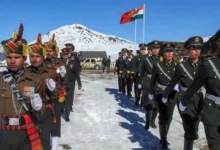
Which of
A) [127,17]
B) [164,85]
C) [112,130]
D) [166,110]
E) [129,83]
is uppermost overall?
[127,17]

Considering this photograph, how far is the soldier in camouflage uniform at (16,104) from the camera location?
3605mm

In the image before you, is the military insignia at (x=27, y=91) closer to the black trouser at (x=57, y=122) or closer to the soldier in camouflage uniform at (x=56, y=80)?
the soldier in camouflage uniform at (x=56, y=80)

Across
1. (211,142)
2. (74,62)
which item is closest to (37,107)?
(211,142)

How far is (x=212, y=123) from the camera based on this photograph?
4180 mm

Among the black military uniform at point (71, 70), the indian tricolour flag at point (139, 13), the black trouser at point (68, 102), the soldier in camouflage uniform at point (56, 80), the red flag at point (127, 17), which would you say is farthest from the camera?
the red flag at point (127, 17)

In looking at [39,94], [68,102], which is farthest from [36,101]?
[68,102]

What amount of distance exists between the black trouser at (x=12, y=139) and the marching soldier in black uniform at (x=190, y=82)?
2.98m

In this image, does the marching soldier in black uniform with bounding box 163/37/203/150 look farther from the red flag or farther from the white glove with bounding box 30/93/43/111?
the red flag

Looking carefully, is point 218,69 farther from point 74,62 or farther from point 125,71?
point 125,71

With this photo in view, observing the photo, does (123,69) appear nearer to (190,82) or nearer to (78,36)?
(190,82)

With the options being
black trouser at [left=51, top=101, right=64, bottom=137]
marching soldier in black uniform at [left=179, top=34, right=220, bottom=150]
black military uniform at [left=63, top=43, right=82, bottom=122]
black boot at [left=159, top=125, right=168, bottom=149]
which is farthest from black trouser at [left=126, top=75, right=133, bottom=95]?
marching soldier in black uniform at [left=179, top=34, right=220, bottom=150]

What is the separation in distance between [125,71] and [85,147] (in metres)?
9.08

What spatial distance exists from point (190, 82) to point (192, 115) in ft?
1.87

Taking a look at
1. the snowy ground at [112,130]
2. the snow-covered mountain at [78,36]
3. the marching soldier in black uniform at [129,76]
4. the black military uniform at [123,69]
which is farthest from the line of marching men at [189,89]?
the snow-covered mountain at [78,36]
